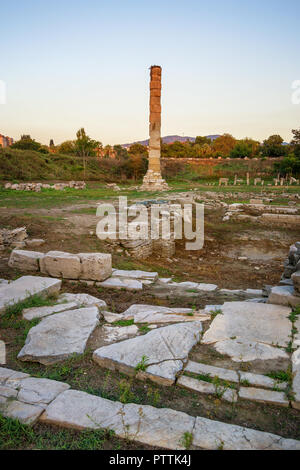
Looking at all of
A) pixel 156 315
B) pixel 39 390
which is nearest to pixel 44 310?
pixel 156 315

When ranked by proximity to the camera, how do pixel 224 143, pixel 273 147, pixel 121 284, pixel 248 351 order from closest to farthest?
1. pixel 248 351
2. pixel 121 284
3. pixel 273 147
4. pixel 224 143

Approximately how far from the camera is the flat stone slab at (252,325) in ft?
10.2

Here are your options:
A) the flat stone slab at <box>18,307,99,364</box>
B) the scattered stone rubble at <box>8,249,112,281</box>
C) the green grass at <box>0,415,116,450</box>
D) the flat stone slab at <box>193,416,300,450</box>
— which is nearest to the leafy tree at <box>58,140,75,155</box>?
the scattered stone rubble at <box>8,249,112,281</box>

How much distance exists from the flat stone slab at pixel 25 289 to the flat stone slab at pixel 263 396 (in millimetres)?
3087

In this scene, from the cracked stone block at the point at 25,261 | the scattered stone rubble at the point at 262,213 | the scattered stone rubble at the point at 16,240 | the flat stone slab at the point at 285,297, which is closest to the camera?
the flat stone slab at the point at 285,297

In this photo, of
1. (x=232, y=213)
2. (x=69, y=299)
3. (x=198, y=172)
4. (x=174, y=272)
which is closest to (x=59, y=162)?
(x=198, y=172)

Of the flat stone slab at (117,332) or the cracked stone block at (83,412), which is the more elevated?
the cracked stone block at (83,412)

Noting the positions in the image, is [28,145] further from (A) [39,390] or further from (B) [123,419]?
(B) [123,419]

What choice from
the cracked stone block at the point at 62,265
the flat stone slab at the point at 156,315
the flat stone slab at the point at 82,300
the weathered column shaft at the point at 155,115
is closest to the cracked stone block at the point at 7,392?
the flat stone slab at the point at 156,315

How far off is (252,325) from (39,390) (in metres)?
2.33

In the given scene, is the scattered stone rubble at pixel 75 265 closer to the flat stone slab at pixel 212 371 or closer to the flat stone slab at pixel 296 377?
the flat stone slab at pixel 212 371

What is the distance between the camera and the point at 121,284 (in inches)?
207

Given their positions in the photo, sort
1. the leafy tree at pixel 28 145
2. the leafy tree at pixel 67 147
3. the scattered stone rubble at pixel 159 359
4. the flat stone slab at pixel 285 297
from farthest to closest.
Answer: the leafy tree at pixel 67 147
the leafy tree at pixel 28 145
the flat stone slab at pixel 285 297
the scattered stone rubble at pixel 159 359

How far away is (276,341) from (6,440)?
255 centimetres
